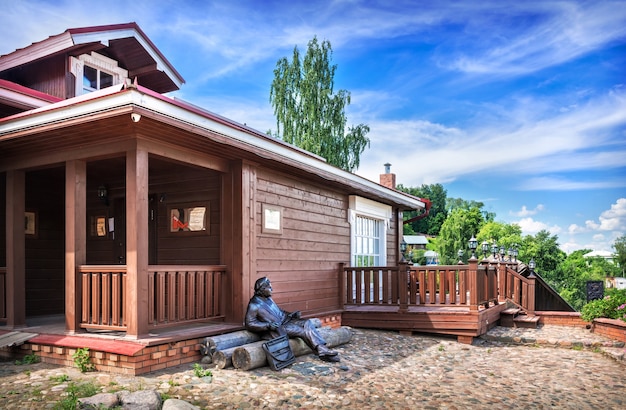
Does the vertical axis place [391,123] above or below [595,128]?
above

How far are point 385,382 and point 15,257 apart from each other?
470 centimetres

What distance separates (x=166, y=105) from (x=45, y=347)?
304 centimetres

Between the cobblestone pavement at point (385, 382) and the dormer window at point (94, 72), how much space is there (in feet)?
17.0

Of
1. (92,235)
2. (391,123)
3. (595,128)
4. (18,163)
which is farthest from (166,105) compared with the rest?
(391,123)

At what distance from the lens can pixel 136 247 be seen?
5.33 m

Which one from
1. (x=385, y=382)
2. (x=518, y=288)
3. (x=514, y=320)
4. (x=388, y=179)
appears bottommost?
(x=514, y=320)

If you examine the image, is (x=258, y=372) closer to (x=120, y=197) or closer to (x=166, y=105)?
(x=166, y=105)

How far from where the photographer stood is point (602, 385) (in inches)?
222

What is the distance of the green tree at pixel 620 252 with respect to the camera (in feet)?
177

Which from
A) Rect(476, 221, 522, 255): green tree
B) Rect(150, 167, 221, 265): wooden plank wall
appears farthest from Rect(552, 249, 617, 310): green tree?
Rect(150, 167, 221, 265): wooden plank wall

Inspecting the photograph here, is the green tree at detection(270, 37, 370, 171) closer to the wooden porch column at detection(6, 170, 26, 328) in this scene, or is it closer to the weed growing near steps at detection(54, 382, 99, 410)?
the wooden porch column at detection(6, 170, 26, 328)

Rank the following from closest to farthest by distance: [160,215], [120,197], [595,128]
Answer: [160,215]
[120,197]
[595,128]

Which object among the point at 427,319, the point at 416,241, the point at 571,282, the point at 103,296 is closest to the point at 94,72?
the point at 103,296

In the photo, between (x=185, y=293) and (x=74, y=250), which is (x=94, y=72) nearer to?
(x=74, y=250)
